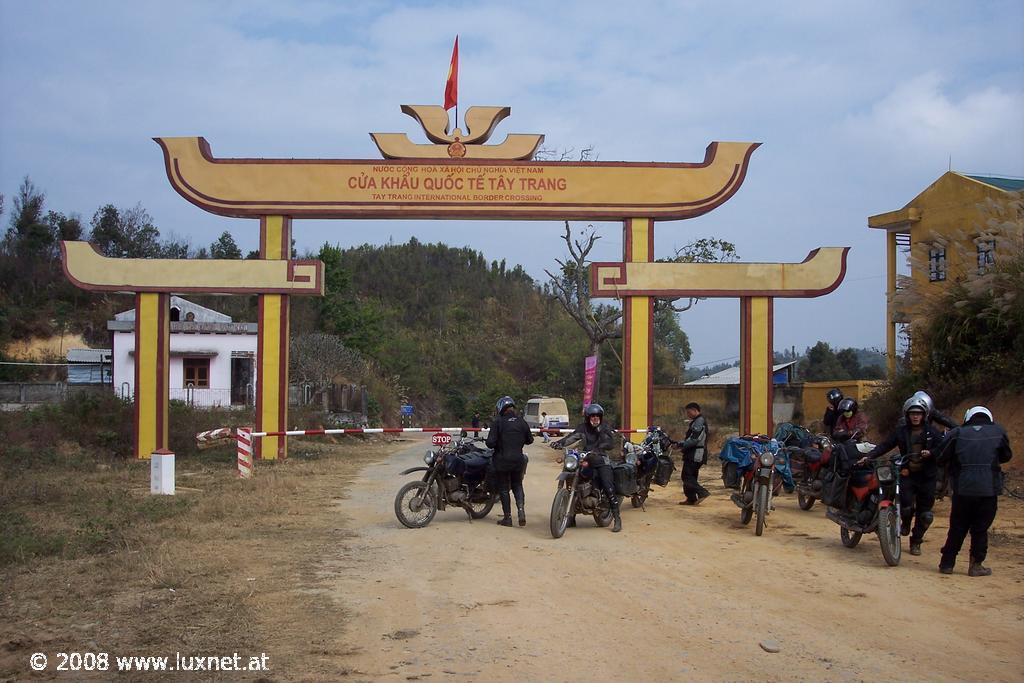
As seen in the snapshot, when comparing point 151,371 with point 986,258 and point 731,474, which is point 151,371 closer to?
point 731,474

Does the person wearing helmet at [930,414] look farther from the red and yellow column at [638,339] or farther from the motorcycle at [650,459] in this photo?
the red and yellow column at [638,339]

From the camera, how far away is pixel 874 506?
381 inches

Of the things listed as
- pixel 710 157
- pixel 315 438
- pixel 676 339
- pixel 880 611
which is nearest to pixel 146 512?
pixel 880 611

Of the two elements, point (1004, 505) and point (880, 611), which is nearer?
point (880, 611)

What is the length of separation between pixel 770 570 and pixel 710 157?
14.0m

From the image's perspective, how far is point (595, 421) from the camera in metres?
11.8

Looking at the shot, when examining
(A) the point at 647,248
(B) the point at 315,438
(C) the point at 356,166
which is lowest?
(B) the point at 315,438

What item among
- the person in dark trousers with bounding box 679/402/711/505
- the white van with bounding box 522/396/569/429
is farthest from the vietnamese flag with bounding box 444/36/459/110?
the white van with bounding box 522/396/569/429

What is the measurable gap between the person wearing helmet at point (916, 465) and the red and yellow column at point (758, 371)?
11396 mm

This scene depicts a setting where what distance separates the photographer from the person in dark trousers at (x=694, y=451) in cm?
1332

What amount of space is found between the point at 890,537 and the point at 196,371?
33716 millimetres

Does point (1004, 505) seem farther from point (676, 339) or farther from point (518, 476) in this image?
point (676, 339)

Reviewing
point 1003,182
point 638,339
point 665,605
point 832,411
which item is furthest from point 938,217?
point 665,605

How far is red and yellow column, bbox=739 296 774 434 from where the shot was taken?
69.8 feet
